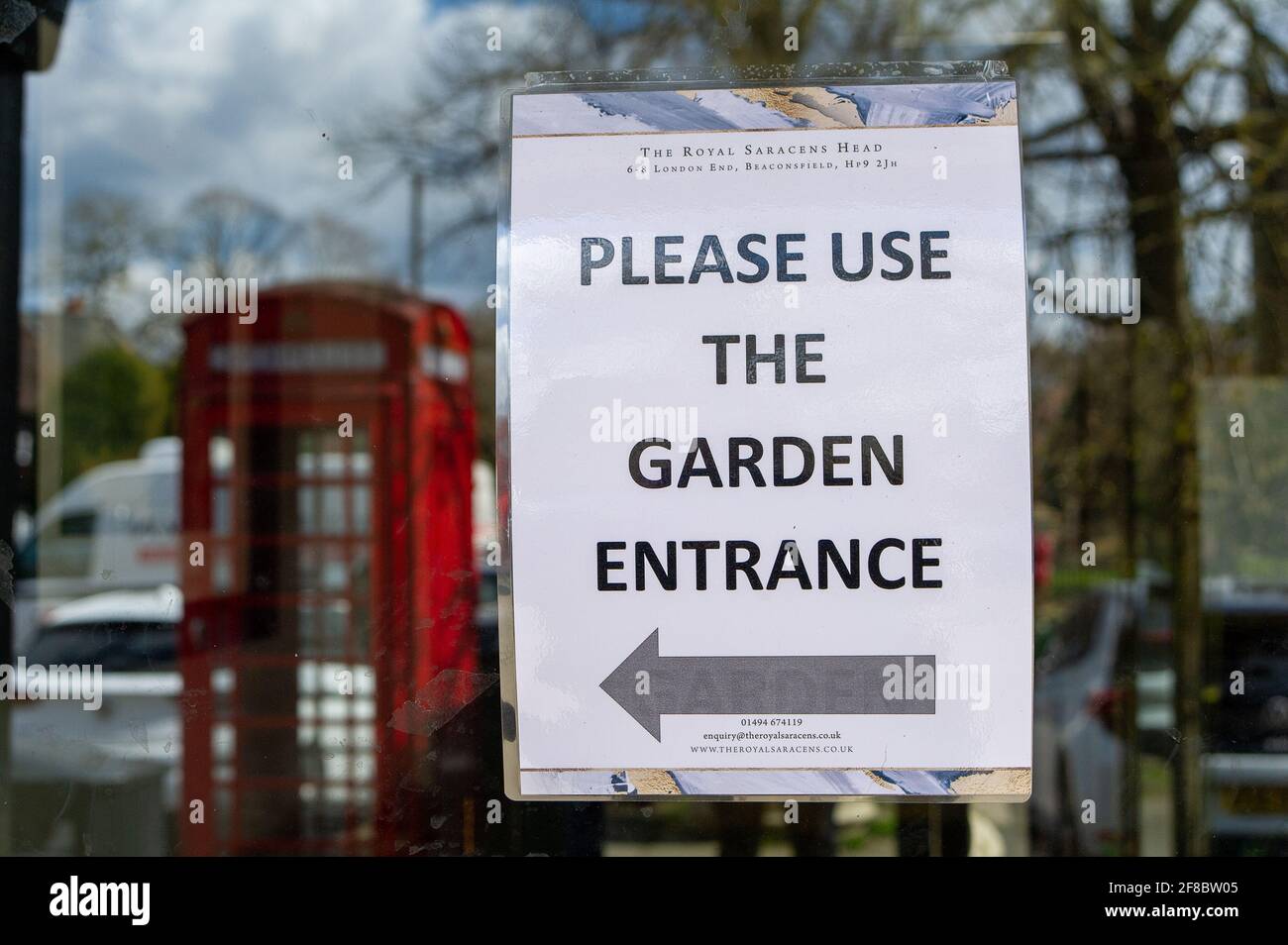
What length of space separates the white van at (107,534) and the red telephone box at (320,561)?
0.07m

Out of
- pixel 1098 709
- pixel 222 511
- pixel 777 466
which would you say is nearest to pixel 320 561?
pixel 222 511

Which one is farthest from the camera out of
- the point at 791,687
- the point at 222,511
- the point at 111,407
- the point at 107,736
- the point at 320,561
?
the point at 111,407

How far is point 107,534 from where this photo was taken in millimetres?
2488

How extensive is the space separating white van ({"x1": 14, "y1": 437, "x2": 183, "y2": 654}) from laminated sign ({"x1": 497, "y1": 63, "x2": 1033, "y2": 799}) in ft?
3.98

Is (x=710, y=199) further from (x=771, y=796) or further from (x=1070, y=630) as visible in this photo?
(x=1070, y=630)

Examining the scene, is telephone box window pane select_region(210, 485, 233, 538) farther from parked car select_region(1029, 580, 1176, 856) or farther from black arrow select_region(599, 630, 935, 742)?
parked car select_region(1029, 580, 1176, 856)

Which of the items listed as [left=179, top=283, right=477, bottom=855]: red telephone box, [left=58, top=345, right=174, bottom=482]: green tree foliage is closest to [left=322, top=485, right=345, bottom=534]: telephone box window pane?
→ [left=179, top=283, right=477, bottom=855]: red telephone box

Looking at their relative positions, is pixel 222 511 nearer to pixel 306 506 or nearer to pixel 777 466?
pixel 306 506

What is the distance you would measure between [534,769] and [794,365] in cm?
83

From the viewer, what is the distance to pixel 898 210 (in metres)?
1.69

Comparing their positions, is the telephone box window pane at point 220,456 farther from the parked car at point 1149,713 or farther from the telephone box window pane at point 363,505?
the parked car at point 1149,713

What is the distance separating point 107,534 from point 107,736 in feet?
1.98

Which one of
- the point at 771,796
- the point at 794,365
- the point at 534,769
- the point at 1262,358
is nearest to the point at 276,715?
the point at 534,769

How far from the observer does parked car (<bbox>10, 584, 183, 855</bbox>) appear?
1.99 metres
